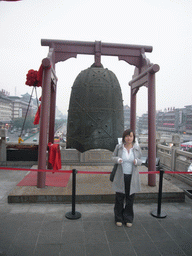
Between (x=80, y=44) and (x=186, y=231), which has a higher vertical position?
(x=80, y=44)

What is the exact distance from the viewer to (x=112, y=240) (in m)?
2.62

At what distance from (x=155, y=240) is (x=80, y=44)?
4.19 metres

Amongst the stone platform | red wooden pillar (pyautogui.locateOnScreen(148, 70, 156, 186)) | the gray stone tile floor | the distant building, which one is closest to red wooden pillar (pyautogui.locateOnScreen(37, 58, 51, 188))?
the stone platform

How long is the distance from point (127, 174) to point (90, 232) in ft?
3.23

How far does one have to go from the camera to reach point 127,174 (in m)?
2.96

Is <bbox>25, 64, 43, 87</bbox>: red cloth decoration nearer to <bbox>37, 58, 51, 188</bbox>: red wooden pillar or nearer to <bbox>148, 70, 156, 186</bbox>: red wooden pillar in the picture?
<bbox>37, 58, 51, 188</bbox>: red wooden pillar

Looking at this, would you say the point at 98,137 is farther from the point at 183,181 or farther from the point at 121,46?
the point at 183,181

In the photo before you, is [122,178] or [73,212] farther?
[73,212]

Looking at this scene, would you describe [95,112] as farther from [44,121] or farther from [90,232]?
[90,232]

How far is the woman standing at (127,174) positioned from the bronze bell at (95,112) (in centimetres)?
75

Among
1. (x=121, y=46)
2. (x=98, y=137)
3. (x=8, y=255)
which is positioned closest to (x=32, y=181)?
(x=98, y=137)

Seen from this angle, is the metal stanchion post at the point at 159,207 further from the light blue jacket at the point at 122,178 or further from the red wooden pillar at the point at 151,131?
the red wooden pillar at the point at 151,131

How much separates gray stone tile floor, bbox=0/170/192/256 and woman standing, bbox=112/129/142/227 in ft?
0.65

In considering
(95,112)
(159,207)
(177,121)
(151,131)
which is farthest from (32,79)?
(177,121)
